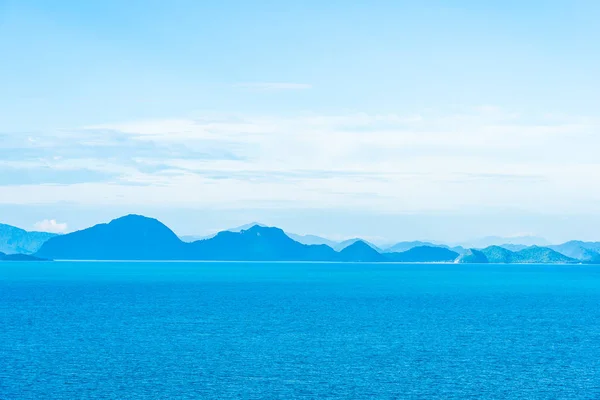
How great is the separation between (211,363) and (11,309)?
66.5m

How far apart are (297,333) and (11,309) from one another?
55355 millimetres

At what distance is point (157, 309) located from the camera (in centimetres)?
12762

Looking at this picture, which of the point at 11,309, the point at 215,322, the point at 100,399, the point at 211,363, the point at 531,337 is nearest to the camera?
the point at 100,399

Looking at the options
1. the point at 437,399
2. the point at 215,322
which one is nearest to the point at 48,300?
the point at 215,322

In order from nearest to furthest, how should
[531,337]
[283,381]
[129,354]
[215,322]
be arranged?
[283,381]
[129,354]
[531,337]
[215,322]

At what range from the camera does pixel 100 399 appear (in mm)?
56156

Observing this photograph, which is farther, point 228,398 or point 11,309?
point 11,309

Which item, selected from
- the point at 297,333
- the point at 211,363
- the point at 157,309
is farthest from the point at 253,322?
the point at 211,363

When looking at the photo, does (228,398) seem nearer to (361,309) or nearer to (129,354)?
(129,354)

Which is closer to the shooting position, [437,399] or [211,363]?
[437,399]

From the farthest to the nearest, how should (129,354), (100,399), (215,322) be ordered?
(215,322) < (129,354) < (100,399)

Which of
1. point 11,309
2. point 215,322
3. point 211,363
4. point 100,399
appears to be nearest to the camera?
point 100,399

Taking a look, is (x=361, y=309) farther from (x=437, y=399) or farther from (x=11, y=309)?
(x=437, y=399)

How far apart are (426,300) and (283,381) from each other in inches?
3903
